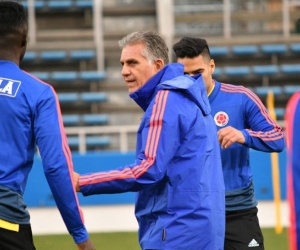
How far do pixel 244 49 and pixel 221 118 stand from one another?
13622mm

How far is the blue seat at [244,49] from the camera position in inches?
754

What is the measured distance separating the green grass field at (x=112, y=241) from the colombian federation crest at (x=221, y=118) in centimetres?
404

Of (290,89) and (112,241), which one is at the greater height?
(290,89)

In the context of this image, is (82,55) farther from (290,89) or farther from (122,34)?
(290,89)

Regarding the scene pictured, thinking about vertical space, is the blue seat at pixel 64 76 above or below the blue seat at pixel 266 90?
above

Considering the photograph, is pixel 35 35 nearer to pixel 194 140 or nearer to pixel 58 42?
pixel 58 42

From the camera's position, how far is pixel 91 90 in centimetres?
1911

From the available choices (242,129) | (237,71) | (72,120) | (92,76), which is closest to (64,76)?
(92,76)

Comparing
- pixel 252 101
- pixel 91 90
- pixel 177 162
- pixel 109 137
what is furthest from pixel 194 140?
pixel 91 90

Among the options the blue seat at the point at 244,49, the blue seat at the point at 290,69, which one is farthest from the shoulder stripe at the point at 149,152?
the blue seat at the point at 244,49

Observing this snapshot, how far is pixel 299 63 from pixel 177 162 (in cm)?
1606

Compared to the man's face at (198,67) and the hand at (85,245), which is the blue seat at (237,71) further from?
the hand at (85,245)

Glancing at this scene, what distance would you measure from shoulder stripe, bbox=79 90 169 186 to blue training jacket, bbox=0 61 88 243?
0.46 feet

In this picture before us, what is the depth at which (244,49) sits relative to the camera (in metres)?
19.1
